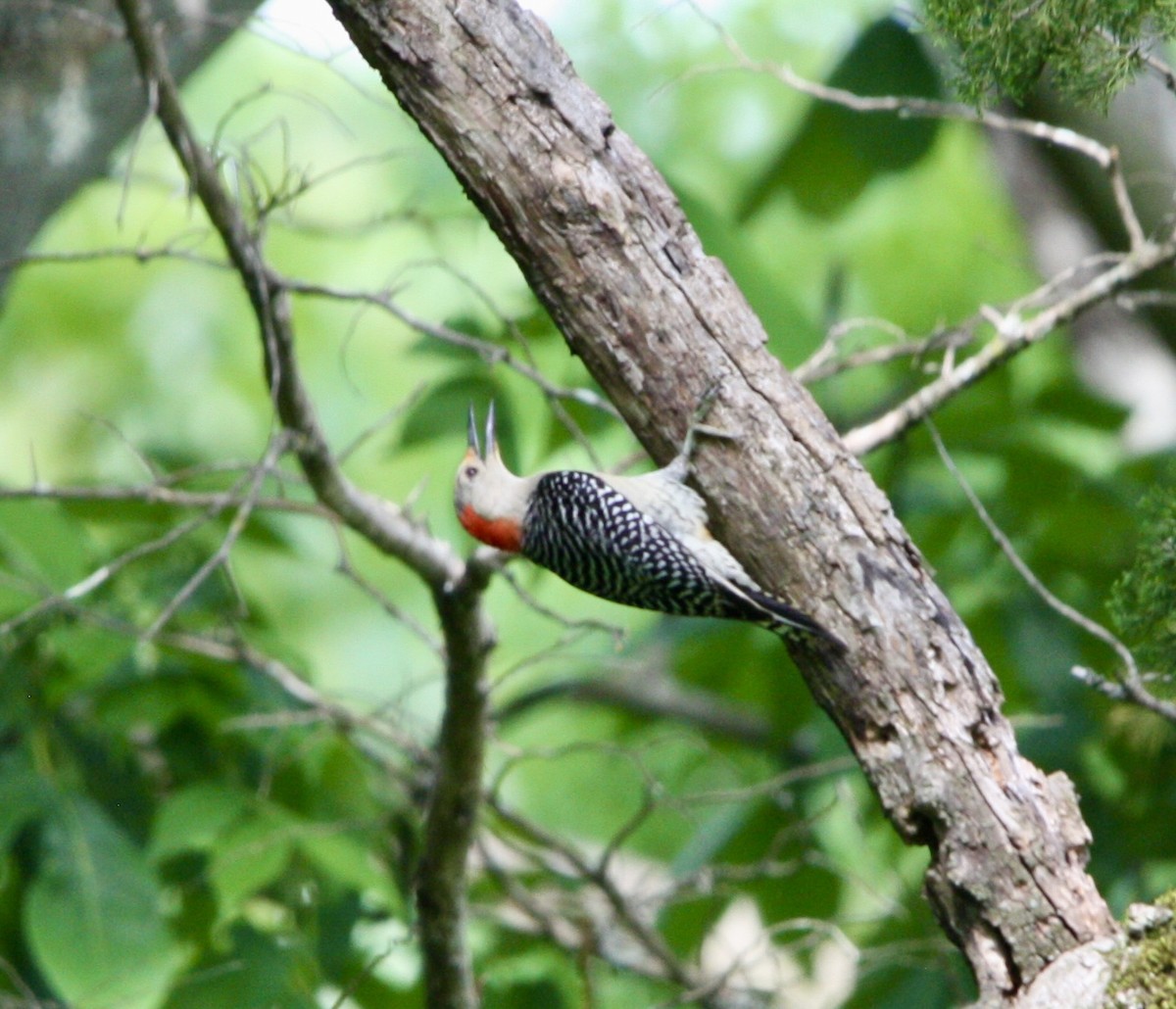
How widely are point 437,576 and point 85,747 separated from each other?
6.22 feet

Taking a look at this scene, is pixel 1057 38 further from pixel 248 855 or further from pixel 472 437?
pixel 248 855

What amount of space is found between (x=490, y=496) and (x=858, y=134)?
92.6 inches

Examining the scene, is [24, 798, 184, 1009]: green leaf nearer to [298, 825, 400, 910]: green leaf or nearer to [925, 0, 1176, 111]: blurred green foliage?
[298, 825, 400, 910]: green leaf

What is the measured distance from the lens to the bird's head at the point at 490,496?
4.33m

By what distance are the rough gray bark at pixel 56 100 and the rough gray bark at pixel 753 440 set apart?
98.5 inches

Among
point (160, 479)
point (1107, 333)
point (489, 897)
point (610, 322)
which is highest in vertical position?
point (160, 479)

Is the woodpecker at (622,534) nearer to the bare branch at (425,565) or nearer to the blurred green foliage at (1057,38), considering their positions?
the bare branch at (425,565)

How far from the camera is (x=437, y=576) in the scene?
383cm

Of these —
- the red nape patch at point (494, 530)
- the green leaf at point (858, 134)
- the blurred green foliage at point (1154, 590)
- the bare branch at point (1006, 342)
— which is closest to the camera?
the blurred green foliage at point (1154, 590)

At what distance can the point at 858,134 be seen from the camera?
5598 millimetres

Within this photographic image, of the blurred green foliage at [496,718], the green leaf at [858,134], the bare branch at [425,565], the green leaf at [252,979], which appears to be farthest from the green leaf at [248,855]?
the green leaf at [858,134]

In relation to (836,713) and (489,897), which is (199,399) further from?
(836,713)

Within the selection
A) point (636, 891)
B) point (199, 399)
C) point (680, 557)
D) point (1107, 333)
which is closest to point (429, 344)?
point (680, 557)

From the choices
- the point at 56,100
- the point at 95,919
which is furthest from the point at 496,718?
the point at 56,100
